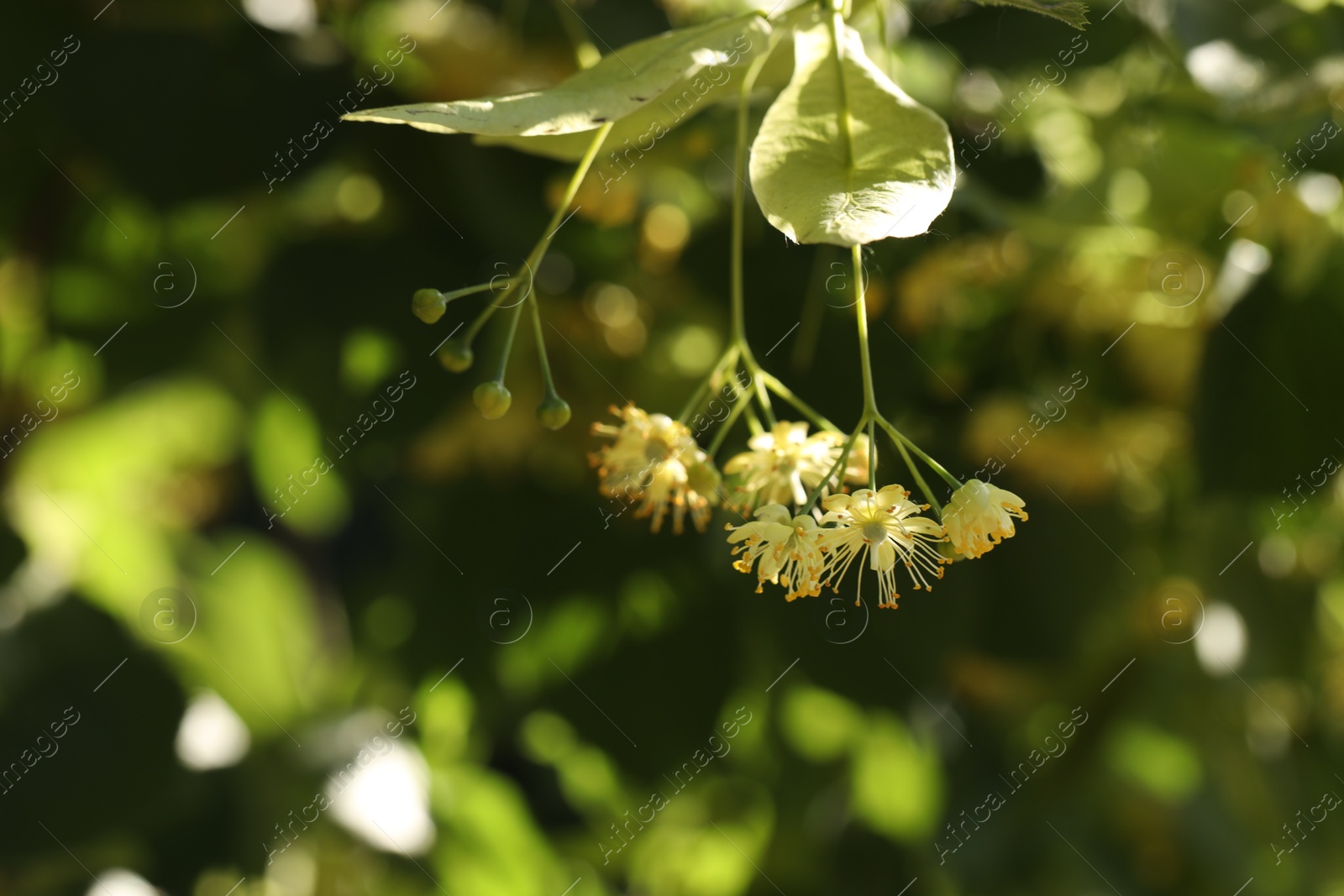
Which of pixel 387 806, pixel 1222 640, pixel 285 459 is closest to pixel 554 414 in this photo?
pixel 285 459

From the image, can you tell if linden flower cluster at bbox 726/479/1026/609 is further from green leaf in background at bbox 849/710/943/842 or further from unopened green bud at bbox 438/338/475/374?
green leaf in background at bbox 849/710/943/842

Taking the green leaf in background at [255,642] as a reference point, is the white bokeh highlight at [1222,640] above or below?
below

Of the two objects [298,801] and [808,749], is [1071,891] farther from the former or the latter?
[298,801]

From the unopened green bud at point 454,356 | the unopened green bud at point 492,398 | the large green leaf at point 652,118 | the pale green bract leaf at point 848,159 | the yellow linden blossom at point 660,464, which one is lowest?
the yellow linden blossom at point 660,464

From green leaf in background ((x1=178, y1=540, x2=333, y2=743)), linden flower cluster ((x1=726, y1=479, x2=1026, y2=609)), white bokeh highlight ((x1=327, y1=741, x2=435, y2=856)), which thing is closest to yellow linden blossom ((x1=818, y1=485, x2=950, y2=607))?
linden flower cluster ((x1=726, y1=479, x2=1026, y2=609))

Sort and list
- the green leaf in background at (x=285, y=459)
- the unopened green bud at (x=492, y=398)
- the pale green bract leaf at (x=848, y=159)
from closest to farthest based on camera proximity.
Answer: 1. the pale green bract leaf at (x=848, y=159)
2. the unopened green bud at (x=492, y=398)
3. the green leaf in background at (x=285, y=459)

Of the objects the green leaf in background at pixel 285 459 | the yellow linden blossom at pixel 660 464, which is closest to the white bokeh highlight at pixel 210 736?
the green leaf in background at pixel 285 459

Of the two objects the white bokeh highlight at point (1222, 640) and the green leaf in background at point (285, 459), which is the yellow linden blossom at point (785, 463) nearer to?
the green leaf in background at point (285, 459)

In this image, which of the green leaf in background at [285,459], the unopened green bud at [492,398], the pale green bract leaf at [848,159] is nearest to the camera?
the pale green bract leaf at [848,159]
